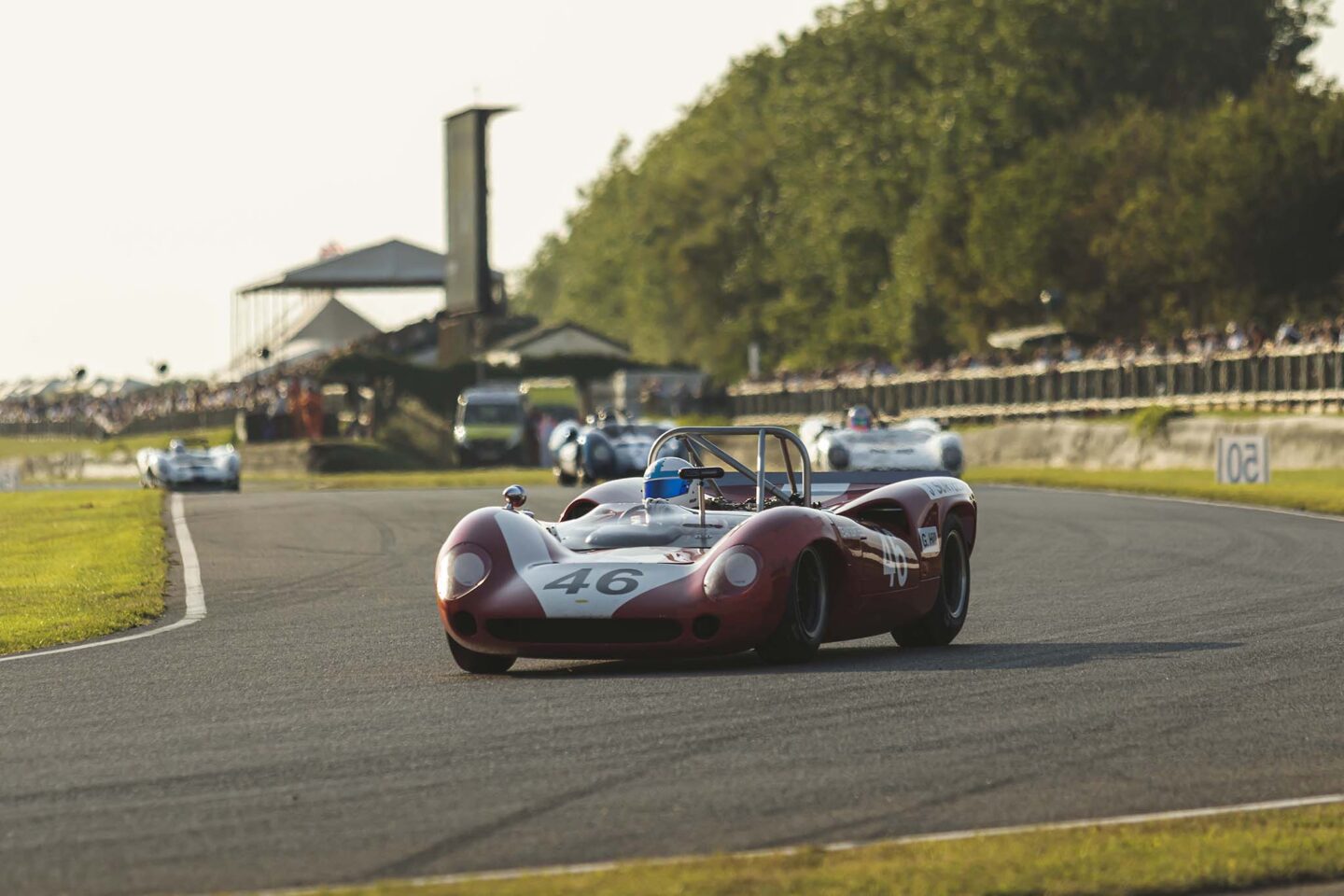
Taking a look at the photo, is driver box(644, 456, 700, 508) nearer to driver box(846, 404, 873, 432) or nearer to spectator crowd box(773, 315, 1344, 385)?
driver box(846, 404, 873, 432)

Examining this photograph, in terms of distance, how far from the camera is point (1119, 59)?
7456 cm

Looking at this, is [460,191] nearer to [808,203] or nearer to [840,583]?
[808,203]

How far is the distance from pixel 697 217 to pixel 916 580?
99109 millimetres

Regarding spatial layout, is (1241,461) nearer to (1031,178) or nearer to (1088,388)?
(1088,388)

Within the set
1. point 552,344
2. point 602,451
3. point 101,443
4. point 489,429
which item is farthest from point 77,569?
point 101,443

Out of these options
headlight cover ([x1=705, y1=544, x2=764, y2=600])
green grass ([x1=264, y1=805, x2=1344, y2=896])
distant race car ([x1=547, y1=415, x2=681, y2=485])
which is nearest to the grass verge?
distant race car ([x1=547, y1=415, x2=681, y2=485])

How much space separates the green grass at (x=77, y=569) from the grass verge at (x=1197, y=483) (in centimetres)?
1212

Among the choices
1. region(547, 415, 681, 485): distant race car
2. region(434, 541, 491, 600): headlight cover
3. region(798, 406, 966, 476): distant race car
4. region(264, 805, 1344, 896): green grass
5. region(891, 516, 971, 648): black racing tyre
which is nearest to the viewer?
region(264, 805, 1344, 896): green grass

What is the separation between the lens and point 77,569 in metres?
18.9

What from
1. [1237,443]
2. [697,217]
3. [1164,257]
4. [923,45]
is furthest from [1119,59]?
[1237,443]

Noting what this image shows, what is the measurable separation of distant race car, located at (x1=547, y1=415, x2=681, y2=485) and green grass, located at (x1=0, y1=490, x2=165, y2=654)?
7602mm

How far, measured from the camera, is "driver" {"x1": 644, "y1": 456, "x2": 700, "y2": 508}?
11.5 m

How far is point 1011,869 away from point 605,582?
4.55m

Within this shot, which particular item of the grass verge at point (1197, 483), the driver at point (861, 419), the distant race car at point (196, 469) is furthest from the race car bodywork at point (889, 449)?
the distant race car at point (196, 469)
